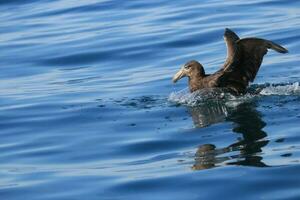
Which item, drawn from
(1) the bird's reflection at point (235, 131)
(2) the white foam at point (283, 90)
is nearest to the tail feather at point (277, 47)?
Result: (2) the white foam at point (283, 90)

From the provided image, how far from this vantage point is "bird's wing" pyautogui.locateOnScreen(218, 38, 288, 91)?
1332 centimetres

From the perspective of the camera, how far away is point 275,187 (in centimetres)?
890

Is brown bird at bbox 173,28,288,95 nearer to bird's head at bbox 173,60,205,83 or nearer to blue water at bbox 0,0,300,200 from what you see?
bird's head at bbox 173,60,205,83

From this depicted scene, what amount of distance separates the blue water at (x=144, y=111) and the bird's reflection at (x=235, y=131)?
0.06 ft

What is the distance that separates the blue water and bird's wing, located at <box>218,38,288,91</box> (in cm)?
32

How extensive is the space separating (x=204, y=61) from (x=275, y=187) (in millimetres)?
7490

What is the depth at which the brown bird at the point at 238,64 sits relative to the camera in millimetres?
13266

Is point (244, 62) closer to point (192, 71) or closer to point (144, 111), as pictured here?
point (192, 71)

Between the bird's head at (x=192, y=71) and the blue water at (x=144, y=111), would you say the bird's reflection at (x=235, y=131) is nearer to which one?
Answer: the blue water at (x=144, y=111)

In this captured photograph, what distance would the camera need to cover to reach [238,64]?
533 inches

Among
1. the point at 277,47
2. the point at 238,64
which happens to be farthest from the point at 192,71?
the point at 277,47

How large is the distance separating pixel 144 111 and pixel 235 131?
5.70ft

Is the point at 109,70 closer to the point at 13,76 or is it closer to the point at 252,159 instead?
the point at 13,76

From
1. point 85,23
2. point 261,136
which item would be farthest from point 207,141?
point 85,23
